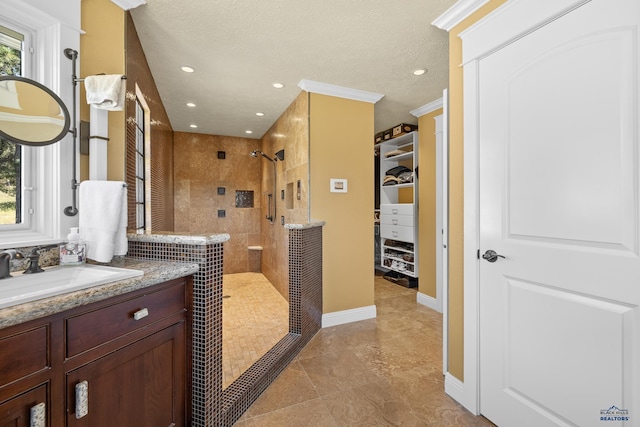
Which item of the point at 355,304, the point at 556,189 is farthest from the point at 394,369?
the point at 556,189

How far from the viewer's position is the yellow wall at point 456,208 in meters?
1.75

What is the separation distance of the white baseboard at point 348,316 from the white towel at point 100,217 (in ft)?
6.77

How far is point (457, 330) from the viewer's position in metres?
1.78

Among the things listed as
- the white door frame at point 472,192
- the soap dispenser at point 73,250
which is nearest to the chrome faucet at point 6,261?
the soap dispenser at point 73,250

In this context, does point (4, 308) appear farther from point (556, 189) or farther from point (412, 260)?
point (412, 260)

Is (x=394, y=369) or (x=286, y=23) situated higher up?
(x=286, y=23)

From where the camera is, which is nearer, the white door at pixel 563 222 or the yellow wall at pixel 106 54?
the white door at pixel 563 222

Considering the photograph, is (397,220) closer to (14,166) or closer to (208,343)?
(208,343)

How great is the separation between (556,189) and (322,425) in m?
1.73

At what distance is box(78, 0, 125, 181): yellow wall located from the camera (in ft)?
5.00

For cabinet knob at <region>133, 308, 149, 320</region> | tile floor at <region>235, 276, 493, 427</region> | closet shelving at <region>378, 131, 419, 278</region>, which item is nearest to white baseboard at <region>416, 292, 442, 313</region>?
closet shelving at <region>378, 131, 419, 278</region>

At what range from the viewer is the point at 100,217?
1.39 metres

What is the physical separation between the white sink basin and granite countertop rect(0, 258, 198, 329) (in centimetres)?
2

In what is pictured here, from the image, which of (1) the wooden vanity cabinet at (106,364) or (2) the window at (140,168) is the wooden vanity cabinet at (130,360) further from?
(2) the window at (140,168)
